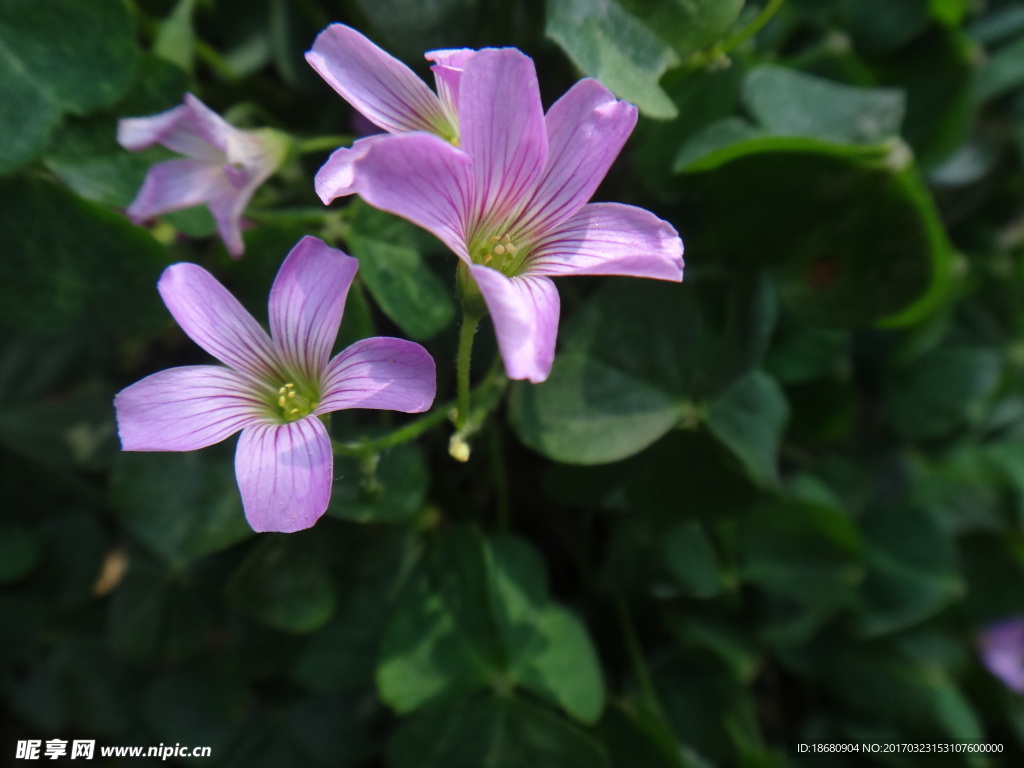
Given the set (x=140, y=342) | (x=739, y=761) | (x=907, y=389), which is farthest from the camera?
(x=140, y=342)

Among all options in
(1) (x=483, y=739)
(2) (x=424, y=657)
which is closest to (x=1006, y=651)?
(1) (x=483, y=739)

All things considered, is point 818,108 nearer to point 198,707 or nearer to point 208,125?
point 208,125

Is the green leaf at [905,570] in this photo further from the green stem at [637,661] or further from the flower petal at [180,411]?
the flower petal at [180,411]

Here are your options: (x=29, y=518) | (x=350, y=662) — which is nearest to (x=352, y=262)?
(x=350, y=662)

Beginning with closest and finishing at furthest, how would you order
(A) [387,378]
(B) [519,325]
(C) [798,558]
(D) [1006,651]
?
(B) [519,325], (A) [387,378], (C) [798,558], (D) [1006,651]

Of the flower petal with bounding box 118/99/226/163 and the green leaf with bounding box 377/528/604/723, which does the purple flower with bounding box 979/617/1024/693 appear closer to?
the green leaf with bounding box 377/528/604/723

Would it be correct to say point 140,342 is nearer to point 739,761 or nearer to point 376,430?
point 376,430
